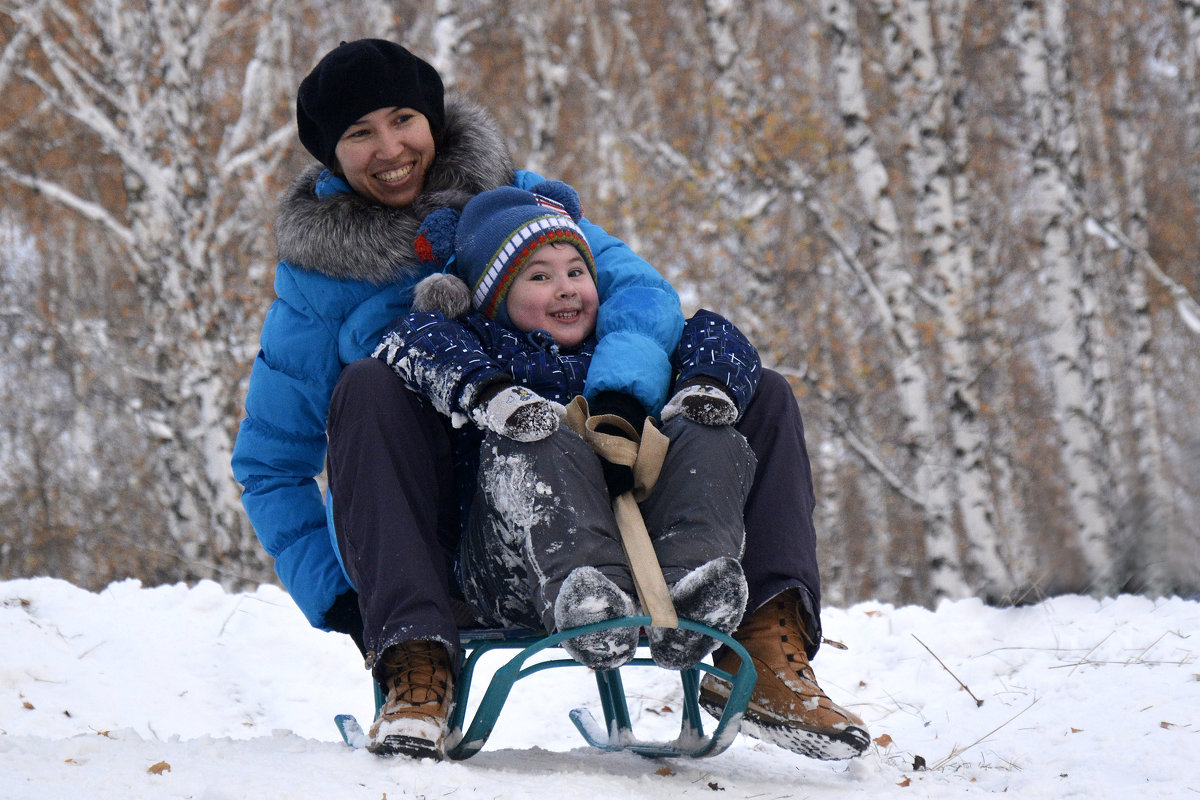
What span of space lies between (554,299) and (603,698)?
39.5 inches

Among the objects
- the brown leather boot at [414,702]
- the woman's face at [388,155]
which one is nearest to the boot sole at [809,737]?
the brown leather boot at [414,702]

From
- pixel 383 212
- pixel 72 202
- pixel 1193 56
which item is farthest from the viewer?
pixel 72 202

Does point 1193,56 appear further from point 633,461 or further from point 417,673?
point 417,673

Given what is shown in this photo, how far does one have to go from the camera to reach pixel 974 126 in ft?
44.9

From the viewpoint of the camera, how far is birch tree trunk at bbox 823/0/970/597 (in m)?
7.00

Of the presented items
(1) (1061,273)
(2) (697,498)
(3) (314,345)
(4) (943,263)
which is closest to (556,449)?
(2) (697,498)

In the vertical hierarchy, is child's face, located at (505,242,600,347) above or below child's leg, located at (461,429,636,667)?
above

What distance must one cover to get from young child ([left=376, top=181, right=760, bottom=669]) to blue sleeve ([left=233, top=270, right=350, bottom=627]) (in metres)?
0.33

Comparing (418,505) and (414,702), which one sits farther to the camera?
(418,505)

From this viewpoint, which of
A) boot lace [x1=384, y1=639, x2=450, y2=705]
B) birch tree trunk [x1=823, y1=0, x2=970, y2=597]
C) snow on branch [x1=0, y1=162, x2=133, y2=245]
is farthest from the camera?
snow on branch [x1=0, y1=162, x2=133, y2=245]

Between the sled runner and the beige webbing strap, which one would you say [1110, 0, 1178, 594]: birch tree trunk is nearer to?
the sled runner

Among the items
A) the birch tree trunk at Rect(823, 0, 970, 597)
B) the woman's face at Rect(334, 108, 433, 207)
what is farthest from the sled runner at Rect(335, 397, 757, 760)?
the birch tree trunk at Rect(823, 0, 970, 597)

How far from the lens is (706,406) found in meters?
2.13

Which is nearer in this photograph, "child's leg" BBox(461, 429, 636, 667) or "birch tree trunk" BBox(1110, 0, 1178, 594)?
"child's leg" BBox(461, 429, 636, 667)
